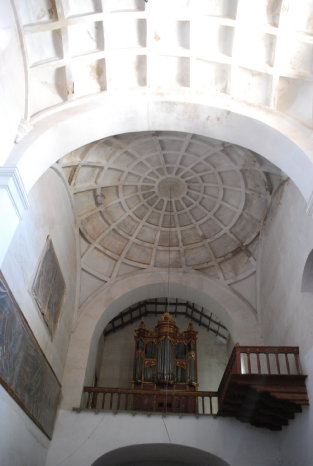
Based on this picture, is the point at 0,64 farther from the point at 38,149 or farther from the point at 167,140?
the point at 167,140

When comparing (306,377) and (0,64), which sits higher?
(0,64)

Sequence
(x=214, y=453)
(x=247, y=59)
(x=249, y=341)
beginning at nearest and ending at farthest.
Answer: (x=247, y=59), (x=214, y=453), (x=249, y=341)

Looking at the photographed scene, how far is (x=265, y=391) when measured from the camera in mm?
8961

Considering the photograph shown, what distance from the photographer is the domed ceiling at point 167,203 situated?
38.5 feet

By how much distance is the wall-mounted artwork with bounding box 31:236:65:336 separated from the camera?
31.3ft

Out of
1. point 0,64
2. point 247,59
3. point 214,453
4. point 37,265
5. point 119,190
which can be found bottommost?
point 214,453

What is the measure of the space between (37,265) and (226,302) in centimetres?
743

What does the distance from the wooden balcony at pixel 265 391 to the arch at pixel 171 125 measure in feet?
15.2

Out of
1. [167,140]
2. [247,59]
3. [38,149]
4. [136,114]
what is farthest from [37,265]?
[247,59]

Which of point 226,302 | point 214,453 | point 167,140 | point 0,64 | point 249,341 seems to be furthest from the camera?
point 226,302

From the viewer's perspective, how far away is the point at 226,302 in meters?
13.8

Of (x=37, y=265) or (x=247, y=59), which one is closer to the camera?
(x=247, y=59)

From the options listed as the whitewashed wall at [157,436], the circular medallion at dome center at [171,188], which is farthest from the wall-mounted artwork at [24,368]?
the circular medallion at dome center at [171,188]

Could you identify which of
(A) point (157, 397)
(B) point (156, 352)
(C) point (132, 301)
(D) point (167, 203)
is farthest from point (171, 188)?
(A) point (157, 397)
